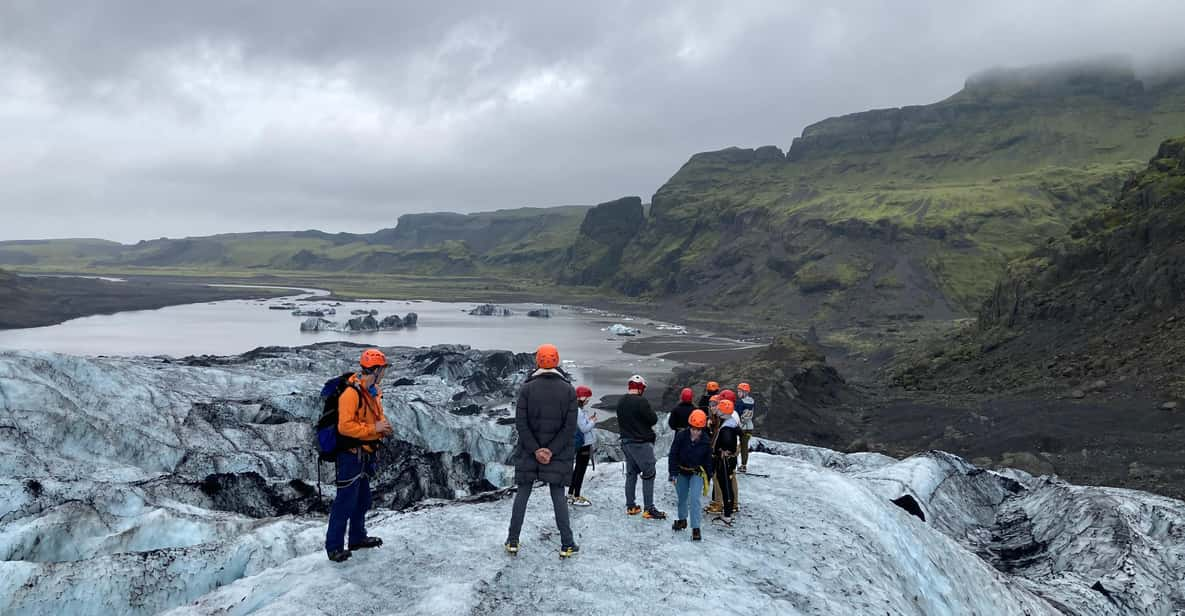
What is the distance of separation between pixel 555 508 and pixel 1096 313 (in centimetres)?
4494

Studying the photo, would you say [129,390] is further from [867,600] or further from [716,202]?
[716,202]

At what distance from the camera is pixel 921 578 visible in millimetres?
9805

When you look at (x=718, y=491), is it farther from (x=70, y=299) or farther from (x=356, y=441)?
(x=70, y=299)

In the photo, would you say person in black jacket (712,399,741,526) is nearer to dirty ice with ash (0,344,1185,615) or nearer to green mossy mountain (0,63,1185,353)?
dirty ice with ash (0,344,1185,615)

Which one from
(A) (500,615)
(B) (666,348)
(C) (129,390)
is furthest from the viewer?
(B) (666,348)

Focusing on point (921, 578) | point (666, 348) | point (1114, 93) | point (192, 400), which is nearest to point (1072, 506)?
point (921, 578)

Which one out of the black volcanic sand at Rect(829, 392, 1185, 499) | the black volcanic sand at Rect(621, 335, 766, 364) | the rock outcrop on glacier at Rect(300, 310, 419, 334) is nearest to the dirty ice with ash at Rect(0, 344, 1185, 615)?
the black volcanic sand at Rect(829, 392, 1185, 499)

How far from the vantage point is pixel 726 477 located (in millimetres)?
10102

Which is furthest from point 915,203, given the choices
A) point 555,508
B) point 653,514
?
point 555,508

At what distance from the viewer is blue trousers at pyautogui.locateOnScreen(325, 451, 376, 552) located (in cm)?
758

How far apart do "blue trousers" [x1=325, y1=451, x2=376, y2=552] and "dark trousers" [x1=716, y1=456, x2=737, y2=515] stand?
508 centimetres

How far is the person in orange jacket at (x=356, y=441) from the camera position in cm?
752

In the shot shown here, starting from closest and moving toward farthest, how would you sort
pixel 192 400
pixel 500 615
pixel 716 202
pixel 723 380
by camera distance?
pixel 500 615 < pixel 192 400 < pixel 723 380 < pixel 716 202

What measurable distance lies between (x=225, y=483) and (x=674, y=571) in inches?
484
